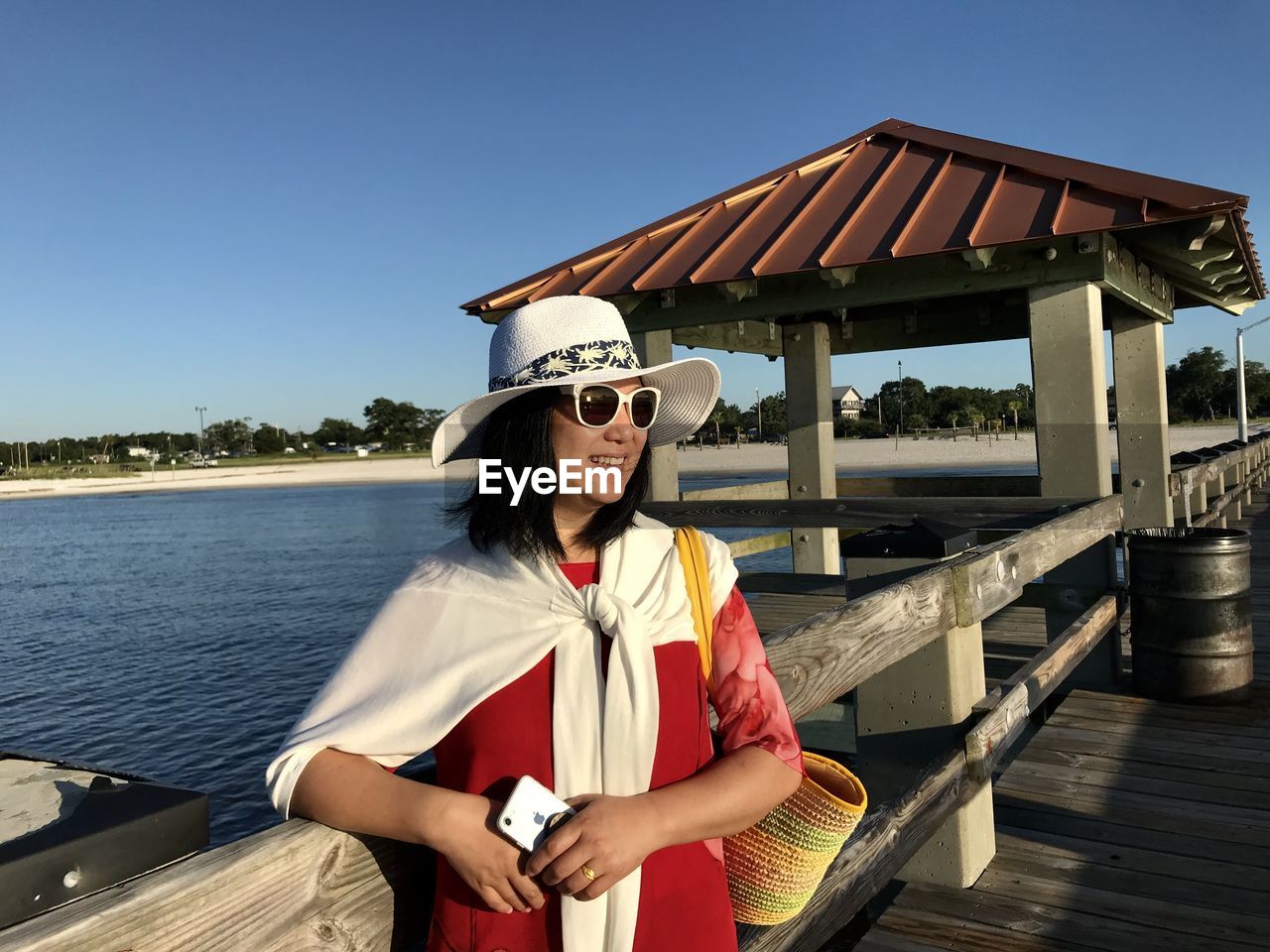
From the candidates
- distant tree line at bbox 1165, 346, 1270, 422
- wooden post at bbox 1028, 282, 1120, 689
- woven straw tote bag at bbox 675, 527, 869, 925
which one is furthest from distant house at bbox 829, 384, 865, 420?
woven straw tote bag at bbox 675, 527, 869, 925

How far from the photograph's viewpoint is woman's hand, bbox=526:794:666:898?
1252mm

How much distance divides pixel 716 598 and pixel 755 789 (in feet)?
1.01

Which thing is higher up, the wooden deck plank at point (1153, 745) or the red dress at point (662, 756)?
the red dress at point (662, 756)

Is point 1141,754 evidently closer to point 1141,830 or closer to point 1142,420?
point 1141,830

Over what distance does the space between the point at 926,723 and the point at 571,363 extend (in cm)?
218

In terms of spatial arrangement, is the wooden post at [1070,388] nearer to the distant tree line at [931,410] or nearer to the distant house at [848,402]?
the distant tree line at [931,410]

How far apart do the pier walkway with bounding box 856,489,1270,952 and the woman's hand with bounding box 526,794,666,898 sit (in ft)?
6.37

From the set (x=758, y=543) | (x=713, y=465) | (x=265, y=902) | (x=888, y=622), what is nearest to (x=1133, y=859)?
(x=888, y=622)

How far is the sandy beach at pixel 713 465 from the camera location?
71312 mm

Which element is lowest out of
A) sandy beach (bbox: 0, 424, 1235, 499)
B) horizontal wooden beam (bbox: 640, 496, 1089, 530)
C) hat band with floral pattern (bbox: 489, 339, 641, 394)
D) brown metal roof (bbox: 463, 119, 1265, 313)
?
sandy beach (bbox: 0, 424, 1235, 499)

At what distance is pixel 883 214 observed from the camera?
770 centimetres

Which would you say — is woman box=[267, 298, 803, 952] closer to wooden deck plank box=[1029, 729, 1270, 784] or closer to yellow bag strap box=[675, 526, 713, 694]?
yellow bag strap box=[675, 526, 713, 694]

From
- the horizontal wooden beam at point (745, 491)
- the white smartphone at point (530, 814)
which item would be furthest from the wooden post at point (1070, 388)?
the white smartphone at point (530, 814)

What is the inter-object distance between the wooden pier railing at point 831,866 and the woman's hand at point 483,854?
18 centimetres
